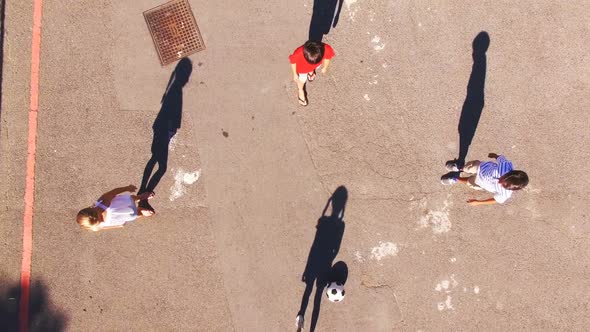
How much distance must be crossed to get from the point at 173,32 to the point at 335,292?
5366mm

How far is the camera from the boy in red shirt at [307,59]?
19.8 ft

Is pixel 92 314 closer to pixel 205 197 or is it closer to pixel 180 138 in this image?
pixel 205 197

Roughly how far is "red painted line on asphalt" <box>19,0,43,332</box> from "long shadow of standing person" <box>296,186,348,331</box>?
4.76 meters

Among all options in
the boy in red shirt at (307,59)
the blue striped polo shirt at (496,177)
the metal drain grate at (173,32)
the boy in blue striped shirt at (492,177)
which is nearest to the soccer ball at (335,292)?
the boy in blue striped shirt at (492,177)

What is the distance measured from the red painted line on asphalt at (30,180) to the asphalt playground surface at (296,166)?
4.1 inches

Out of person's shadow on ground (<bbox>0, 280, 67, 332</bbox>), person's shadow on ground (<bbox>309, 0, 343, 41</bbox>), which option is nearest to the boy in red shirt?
person's shadow on ground (<bbox>309, 0, 343, 41</bbox>)

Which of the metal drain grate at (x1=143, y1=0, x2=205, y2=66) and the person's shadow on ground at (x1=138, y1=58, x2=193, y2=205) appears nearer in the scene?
the person's shadow on ground at (x1=138, y1=58, x2=193, y2=205)

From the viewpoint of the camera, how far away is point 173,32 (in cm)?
753

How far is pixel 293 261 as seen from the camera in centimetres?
A: 738

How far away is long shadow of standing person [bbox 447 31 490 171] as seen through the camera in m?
7.47

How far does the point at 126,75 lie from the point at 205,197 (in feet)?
8.51

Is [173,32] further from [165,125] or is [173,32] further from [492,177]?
[492,177]

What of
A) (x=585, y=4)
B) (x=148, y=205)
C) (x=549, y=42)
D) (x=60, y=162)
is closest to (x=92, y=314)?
(x=148, y=205)

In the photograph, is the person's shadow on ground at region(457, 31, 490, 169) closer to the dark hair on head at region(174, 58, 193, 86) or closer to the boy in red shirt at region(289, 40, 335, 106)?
the boy in red shirt at region(289, 40, 335, 106)
